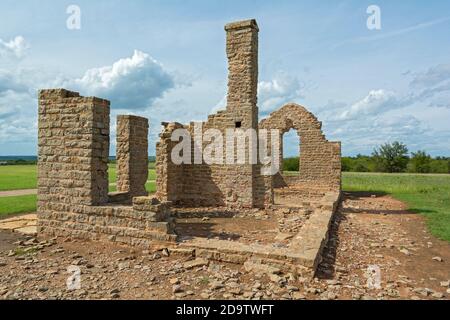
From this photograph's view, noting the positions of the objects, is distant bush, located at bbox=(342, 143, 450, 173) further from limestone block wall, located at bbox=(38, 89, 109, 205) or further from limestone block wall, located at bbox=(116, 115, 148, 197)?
limestone block wall, located at bbox=(38, 89, 109, 205)

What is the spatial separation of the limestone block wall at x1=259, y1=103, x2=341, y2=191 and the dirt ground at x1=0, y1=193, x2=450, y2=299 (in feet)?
40.0

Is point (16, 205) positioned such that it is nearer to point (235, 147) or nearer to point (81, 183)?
point (81, 183)

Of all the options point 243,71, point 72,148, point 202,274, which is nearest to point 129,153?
point 72,148

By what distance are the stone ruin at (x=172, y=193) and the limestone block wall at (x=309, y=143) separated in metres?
9.03

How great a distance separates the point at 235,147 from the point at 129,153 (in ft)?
13.2

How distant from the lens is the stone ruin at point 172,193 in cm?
656

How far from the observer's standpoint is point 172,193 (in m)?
12.8

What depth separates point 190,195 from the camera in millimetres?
13297

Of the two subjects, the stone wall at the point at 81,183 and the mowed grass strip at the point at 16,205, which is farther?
the mowed grass strip at the point at 16,205

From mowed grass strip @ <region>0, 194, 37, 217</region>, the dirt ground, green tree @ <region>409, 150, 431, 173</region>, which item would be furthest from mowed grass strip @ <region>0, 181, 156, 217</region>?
green tree @ <region>409, 150, 431, 173</region>

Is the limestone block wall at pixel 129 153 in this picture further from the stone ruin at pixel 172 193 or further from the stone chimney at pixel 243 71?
the stone chimney at pixel 243 71

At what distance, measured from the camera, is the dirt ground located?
183 inches

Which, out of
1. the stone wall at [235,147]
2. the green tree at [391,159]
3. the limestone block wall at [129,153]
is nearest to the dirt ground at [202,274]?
the limestone block wall at [129,153]
